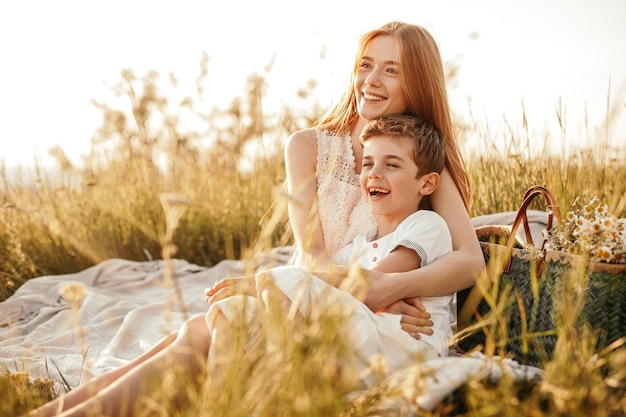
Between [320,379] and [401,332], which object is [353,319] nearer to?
[401,332]

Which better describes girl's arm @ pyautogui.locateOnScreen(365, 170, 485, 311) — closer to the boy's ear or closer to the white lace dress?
the boy's ear

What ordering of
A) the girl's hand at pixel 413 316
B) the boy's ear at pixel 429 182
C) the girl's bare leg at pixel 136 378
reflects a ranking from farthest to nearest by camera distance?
the boy's ear at pixel 429 182 < the girl's hand at pixel 413 316 < the girl's bare leg at pixel 136 378

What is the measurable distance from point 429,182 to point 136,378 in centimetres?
138

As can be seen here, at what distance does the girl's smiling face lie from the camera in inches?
112

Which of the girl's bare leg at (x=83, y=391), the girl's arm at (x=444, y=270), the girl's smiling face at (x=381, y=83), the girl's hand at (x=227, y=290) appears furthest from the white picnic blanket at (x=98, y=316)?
the girl's smiling face at (x=381, y=83)

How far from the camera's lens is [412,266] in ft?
8.03

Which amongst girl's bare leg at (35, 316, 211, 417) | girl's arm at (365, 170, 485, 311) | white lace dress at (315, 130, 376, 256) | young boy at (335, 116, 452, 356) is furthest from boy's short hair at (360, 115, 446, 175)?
girl's bare leg at (35, 316, 211, 417)

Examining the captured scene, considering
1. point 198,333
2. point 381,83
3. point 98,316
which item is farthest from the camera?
point 98,316

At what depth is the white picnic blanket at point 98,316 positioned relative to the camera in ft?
9.37

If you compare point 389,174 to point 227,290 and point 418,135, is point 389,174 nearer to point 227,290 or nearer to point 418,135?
point 418,135

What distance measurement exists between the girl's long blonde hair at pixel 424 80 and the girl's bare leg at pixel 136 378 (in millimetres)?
1354

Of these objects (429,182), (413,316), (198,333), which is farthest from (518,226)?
(198,333)

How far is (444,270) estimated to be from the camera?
2.37 metres

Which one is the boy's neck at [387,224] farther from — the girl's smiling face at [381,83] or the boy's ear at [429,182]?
the girl's smiling face at [381,83]
